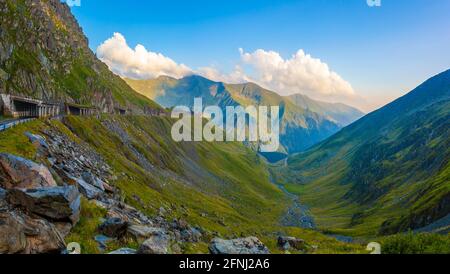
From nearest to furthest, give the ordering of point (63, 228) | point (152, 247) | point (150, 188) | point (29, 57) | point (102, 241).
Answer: point (152, 247) → point (63, 228) → point (102, 241) → point (150, 188) → point (29, 57)

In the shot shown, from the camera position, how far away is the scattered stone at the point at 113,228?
24609 millimetres

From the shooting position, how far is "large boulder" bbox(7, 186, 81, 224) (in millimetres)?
21516

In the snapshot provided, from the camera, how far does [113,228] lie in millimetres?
25047

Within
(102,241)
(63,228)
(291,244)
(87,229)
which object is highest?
(63,228)

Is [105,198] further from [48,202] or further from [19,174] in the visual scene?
[48,202]

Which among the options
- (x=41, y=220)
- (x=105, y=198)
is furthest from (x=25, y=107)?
(x=41, y=220)

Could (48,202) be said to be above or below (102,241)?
above

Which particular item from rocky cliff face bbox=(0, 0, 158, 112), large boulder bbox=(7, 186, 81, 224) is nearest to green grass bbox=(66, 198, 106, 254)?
large boulder bbox=(7, 186, 81, 224)

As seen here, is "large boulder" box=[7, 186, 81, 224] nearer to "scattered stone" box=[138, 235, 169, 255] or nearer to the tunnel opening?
"scattered stone" box=[138, 235, 169, 255]

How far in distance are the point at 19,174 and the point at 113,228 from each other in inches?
300

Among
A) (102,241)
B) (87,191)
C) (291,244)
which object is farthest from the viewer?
(291,244)

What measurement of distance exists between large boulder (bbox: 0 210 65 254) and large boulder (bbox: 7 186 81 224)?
8.79ft

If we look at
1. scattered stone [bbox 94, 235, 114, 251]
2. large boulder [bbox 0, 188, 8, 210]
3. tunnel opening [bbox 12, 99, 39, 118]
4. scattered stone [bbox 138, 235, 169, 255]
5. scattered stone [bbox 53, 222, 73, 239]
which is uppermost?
tunnel opening [bbox 12, 99, 39, 118]
